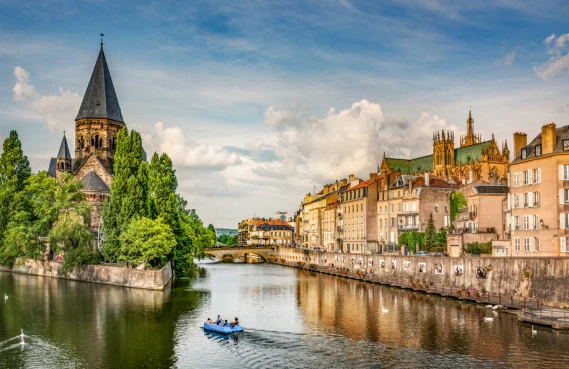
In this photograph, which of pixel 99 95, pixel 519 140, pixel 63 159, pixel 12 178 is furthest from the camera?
pixel 63 159

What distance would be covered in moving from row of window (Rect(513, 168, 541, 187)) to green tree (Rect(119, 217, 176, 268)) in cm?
3986

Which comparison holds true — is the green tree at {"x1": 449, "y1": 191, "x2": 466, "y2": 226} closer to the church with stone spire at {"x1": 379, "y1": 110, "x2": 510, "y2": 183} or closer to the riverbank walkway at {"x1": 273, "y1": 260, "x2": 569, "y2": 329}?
the riverbank walkway at {"x1": 273, "y1": 260, "x2": 569, "y2": 329}

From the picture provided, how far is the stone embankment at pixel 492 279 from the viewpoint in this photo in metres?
48.2

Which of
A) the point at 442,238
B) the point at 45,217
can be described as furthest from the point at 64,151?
the point at 442,238

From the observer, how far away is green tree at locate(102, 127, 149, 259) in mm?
72812

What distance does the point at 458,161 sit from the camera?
154 m

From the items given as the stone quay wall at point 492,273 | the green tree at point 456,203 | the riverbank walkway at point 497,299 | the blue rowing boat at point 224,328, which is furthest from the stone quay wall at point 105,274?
the green tree at point 456,203

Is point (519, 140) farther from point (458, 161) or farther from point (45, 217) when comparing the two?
point (458, 161)

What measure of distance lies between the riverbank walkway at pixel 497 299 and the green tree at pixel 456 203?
16.1m

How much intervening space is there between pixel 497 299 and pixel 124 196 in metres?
46.6

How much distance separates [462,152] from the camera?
504 ft

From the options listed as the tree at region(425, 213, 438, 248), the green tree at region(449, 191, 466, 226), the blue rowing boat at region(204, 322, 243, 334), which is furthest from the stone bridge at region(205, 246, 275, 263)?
the blue rowing boat at region(204, 322, 243, 334)

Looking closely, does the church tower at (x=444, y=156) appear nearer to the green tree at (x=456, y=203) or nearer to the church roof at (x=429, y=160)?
the church roof at (x=429, y=160)

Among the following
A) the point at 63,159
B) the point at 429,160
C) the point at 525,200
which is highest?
the point at 429,160
